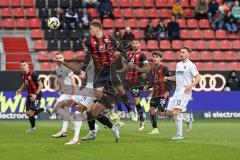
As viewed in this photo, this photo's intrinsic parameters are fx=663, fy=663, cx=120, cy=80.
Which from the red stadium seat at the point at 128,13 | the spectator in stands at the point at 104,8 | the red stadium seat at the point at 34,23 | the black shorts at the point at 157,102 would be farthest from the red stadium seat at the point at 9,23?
the black shorts at the point at 157,102

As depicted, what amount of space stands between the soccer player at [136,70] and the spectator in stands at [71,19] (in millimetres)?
11704

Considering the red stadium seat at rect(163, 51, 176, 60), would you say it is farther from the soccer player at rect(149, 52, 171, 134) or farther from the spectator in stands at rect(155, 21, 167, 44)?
the soccer player at rect(149, 52, 171, 134)

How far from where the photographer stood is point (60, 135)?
17156mm

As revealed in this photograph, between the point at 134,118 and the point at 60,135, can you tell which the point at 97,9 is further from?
the point at 60,135

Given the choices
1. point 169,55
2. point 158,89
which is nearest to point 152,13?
point 169,55

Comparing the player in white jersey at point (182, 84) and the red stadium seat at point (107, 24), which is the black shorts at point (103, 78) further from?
the red stadium seat at point (107, 24)

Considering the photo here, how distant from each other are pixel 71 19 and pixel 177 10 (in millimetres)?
6441

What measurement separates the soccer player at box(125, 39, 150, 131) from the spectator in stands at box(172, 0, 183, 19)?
14.7 metres

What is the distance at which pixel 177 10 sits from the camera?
3631 centimetres

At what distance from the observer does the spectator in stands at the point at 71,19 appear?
33062 mm

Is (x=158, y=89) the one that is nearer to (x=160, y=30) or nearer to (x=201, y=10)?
(x=160, y=30)

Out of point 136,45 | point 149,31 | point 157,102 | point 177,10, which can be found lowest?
point 157,102

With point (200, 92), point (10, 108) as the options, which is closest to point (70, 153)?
point (10, 108)

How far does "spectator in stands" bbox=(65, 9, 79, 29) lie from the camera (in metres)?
33.1
